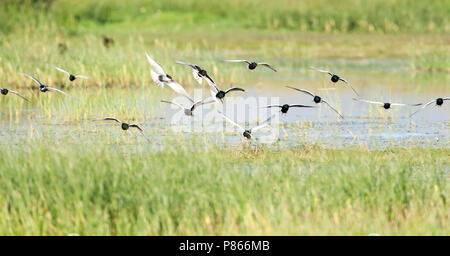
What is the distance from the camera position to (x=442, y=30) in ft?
112

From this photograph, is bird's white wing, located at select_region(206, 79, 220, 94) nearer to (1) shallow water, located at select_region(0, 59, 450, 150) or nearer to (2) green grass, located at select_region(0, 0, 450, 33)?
(1) shallow water, located at select_region(0, 59, 450, 150)

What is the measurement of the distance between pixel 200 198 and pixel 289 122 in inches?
280

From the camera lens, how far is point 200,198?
840 cm

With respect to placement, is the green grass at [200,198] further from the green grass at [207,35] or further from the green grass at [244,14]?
the green grass at [244,14]

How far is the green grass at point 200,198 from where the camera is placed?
26.3 ft

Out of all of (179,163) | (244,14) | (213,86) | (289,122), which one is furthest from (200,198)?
(244,14)

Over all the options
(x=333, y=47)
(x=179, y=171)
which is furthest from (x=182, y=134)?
(x=333, y=47)

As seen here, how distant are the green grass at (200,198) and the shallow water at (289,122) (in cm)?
147

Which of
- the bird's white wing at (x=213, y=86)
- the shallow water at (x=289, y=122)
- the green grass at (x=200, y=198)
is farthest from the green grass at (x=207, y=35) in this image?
the green grass at (x=200, y=198)

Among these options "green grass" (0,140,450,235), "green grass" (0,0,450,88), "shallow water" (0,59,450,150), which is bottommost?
"green grass" (0,140,450,235)

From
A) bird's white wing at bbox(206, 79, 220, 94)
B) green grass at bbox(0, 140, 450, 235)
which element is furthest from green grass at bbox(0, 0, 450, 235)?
bird's white wing at bbox(206, 79, 220, 94)

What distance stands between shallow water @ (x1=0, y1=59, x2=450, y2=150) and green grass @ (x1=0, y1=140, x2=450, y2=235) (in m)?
1.47

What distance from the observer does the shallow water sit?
43.4 feet

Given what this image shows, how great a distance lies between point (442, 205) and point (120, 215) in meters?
2.89
